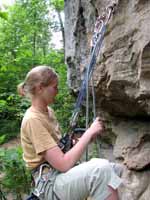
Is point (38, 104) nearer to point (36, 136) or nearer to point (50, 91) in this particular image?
point (50, 91)

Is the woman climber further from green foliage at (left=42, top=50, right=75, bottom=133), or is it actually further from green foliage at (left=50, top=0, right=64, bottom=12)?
green foliage at (left=50, top=0, right=64, bottom=12)

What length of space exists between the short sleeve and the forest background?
1048 mm

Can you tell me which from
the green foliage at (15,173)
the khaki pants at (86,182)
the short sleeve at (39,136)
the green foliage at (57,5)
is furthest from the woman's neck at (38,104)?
the green foliage at (57,5)

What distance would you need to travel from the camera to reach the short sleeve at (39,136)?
2.31m

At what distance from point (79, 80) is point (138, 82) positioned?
1.20m

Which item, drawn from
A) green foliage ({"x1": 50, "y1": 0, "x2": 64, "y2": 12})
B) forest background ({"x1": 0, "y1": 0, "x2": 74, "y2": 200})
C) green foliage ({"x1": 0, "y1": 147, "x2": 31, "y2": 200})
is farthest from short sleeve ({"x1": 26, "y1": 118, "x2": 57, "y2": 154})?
green foliage ({"x1": 50, "y1": 0, "x2": 64, "y2": 12})

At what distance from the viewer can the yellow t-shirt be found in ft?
7.58

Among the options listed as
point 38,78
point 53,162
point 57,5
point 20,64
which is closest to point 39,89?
point 38,78

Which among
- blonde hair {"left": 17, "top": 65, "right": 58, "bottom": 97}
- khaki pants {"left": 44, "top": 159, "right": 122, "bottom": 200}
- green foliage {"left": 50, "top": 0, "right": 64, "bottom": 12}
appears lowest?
khaki pants {"left": 44, "top": 159, "right": 122, "bottom": 200}

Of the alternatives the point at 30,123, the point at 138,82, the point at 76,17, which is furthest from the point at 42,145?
the point at 76,17

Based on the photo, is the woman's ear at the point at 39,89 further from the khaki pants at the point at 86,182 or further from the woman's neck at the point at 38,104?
the khaki pants at the point at 86,182

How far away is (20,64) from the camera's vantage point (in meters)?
8.43

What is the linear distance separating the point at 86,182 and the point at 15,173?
266cm

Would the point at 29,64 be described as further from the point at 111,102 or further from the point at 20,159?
the point at 111,102
